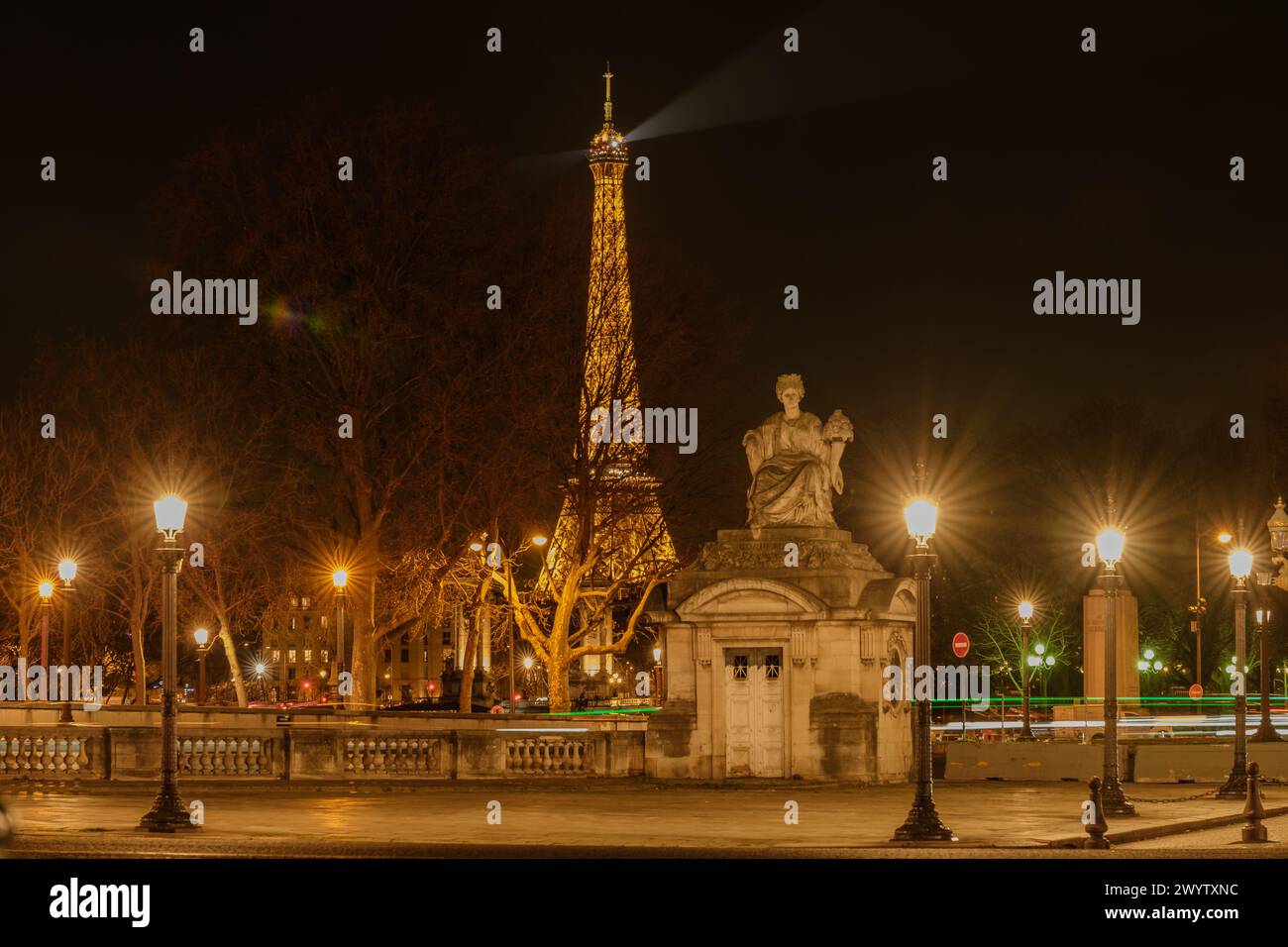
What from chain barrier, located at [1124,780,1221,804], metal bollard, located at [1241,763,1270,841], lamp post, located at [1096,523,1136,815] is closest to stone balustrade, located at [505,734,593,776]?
chain barrier, located at [1124,780,1221,804]

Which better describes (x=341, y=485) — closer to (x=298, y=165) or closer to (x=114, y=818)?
(x=298, y=165)

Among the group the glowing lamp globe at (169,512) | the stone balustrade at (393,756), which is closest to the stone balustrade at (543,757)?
the stone balustrade at (393,756)

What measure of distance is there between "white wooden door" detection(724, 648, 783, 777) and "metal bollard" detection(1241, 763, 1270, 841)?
412 inches

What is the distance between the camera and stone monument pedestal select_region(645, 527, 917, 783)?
3303cm

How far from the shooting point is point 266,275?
48.0m

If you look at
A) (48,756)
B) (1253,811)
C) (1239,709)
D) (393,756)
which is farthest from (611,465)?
(1253,811)

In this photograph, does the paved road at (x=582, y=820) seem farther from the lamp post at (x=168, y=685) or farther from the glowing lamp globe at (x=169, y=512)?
the glowing lamp globe at (x=169, y=512)

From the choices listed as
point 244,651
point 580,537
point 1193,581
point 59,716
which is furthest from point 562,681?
point 244,651

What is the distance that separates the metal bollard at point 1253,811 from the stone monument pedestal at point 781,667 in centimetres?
946

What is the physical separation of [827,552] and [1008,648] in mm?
56699

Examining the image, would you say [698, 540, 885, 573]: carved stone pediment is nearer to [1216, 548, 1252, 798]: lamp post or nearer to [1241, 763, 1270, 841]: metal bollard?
[1216, 548, 1252, 798]: lamp post

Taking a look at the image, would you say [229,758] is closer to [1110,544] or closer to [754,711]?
[754,711]

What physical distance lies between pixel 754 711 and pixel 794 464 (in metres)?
4.41

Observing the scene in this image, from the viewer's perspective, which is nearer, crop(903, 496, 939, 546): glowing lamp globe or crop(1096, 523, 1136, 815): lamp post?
crop(903, 496, 939, 546): glowing lamp globe
